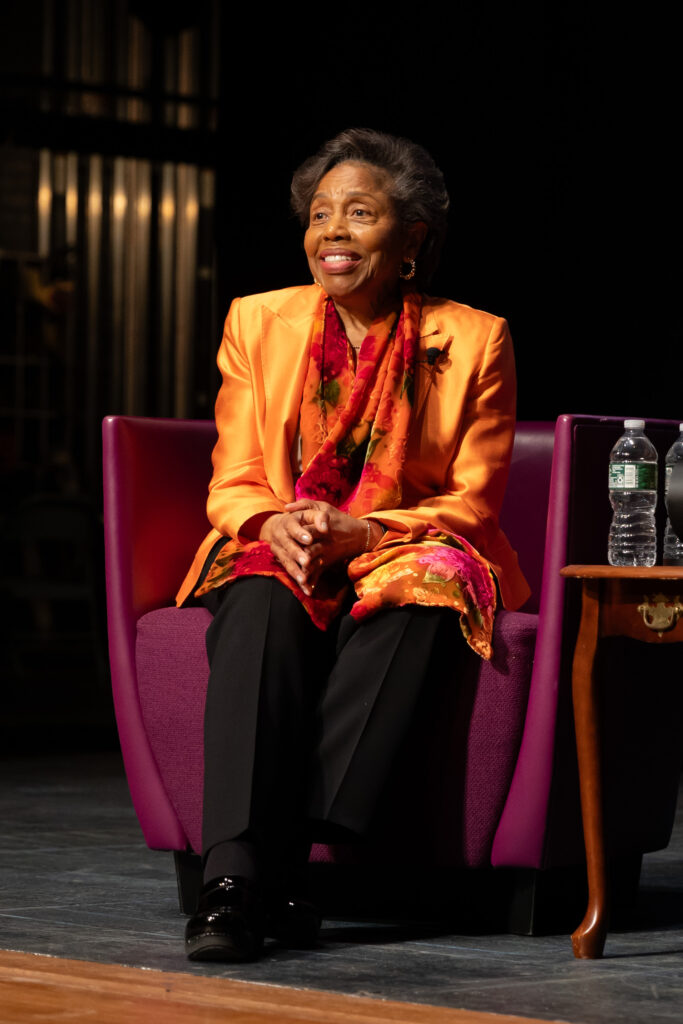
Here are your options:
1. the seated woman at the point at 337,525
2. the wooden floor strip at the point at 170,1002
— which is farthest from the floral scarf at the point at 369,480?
the wooden floor strip at the point at 170,1002

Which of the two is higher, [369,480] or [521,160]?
[521,160]

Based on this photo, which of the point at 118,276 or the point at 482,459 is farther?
the point at 118,276

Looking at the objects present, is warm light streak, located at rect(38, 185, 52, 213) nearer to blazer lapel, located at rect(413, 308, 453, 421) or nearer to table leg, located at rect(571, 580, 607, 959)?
blazer lapel, located at rect(413, 308, 453, 421)

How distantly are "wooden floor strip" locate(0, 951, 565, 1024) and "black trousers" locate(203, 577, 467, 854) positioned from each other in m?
0.29

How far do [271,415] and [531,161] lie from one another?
319cm

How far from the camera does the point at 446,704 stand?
2545mm

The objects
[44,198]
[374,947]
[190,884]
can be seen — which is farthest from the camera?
[44,198]

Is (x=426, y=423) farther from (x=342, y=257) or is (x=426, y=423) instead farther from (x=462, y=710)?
(x=462, y=710)

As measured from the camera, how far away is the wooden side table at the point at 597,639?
2.33m

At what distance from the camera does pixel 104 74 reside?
9766 mm

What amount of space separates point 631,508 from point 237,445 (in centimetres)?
66

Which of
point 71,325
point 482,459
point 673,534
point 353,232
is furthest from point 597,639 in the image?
point 71,325

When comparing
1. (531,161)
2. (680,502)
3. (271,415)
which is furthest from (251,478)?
(531,161)

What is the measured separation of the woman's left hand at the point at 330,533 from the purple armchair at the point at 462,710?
229 mm
